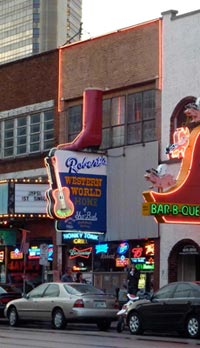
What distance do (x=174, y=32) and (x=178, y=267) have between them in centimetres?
914

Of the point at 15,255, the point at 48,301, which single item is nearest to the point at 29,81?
the point at 15,255

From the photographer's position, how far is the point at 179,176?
28625 millimetres

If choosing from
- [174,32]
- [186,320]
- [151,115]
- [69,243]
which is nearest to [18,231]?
[69,243]

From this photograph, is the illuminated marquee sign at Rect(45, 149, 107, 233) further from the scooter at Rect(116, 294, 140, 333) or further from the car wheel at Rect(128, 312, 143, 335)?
the car wheel at Rect(128, 312, 143, 335)

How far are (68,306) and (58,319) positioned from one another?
0.76 m

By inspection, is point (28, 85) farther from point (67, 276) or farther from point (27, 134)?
point (67, 276)

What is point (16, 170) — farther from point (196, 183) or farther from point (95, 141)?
point (196, 183)

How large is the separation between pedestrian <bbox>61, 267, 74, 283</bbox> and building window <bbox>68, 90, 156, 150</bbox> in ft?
→ 18.2

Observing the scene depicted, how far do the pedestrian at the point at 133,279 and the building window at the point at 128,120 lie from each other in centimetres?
518

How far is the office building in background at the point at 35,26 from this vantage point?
146m

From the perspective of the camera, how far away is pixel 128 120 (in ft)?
112

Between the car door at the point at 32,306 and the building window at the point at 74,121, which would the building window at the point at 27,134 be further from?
the car door at the point at 32,306

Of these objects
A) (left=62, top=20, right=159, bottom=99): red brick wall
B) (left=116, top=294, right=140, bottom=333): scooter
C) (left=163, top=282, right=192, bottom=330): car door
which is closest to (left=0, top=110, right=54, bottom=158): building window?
(left=62, top=20, right=159, bottom=99): red brick wall

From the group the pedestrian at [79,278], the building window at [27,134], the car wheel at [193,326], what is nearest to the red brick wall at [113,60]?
the building window at [27,134]
